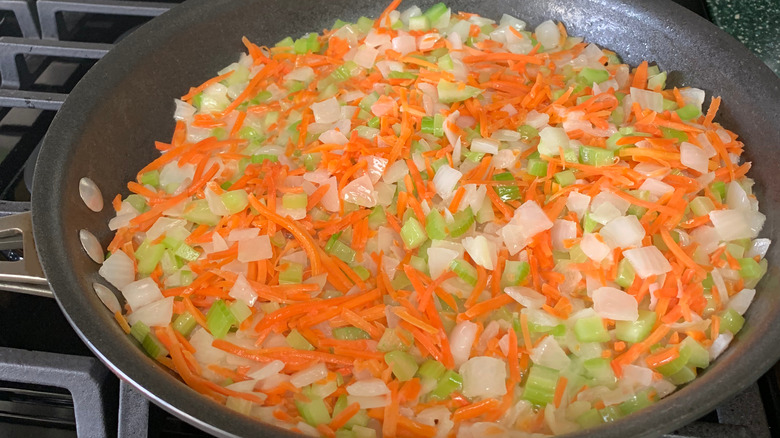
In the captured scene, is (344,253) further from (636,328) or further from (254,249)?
(636,328)

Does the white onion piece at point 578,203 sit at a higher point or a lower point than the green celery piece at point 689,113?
lower

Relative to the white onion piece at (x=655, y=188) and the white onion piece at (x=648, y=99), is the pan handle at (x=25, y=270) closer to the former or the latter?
the white onion piece at (x=655, y=188)

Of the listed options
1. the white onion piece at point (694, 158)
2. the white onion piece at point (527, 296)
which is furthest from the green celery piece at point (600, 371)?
the white onion piece at point (694, 158)

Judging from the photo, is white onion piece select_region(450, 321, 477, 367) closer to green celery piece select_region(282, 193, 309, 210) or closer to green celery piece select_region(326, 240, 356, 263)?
green celery piece select_region(326, 240, 356, 263)

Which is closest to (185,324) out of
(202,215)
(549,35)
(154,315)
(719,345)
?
(154,315)

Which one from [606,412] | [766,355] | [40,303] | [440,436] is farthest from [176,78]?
[766,355]
